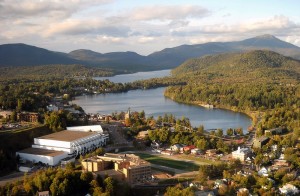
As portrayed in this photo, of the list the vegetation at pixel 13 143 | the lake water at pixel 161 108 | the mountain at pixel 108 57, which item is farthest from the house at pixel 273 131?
the mountain at pixel 108 57

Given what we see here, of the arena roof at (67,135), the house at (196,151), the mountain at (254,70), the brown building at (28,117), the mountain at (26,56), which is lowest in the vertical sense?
the house at (196,151)

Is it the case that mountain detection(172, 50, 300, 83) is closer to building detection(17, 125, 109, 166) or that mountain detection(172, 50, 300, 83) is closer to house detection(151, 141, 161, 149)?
house detection(151, 141, 161, 149)

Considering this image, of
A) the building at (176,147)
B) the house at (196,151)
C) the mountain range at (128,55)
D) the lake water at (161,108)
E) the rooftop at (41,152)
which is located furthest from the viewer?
the mountain range at (128,55)

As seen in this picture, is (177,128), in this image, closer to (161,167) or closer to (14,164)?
(161,167)

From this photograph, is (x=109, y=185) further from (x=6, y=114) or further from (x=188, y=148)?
(x=6, y=114)

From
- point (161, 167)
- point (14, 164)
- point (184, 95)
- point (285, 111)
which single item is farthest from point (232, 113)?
point (14, 164)

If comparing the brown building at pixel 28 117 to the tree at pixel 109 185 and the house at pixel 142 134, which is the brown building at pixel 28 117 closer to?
the house at pixel 142 134

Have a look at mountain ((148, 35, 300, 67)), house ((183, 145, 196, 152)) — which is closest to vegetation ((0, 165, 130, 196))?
house ((183, 145, 196, 152))
